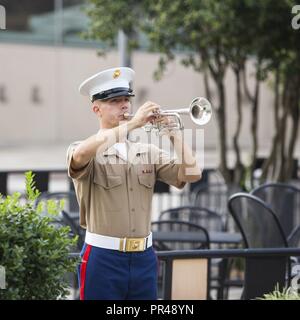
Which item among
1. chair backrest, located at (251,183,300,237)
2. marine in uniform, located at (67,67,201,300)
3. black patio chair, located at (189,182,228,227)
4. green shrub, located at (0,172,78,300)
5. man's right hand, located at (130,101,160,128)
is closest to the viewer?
green shrub, located at (0,172,78,300)

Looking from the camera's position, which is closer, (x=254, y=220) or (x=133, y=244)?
(x=133, y=244)

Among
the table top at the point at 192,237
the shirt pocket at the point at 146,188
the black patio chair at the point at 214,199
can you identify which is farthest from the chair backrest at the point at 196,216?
the shirt pocket at the point at 146,188

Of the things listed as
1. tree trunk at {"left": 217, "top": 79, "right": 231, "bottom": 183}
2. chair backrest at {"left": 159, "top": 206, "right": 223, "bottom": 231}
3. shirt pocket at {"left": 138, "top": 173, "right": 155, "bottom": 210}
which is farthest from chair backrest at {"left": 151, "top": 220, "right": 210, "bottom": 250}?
tree trunk at {"left": 217, "top": 79, "right": 231, "bottom": 183}

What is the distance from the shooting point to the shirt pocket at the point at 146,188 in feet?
14.1

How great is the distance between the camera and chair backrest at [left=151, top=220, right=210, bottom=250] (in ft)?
21.3

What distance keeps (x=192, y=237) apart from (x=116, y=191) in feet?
8.40

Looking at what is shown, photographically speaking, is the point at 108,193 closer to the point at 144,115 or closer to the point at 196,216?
the point at 144,115

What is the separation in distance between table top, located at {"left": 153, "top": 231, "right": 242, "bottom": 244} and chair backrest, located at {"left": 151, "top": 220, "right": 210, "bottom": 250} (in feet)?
0.09

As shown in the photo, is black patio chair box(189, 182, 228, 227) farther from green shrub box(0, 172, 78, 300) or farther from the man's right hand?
green shrub box(0, 172, 78, 300)

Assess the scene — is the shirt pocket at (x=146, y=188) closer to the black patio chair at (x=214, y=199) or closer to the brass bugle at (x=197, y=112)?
the brass bugle at (x=197, y=112)

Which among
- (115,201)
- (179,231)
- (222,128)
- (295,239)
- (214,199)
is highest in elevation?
(222,128)

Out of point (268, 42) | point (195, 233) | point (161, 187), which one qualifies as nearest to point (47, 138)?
point (161, 187)

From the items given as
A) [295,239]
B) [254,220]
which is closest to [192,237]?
[254,220]

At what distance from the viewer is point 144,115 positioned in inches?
160
